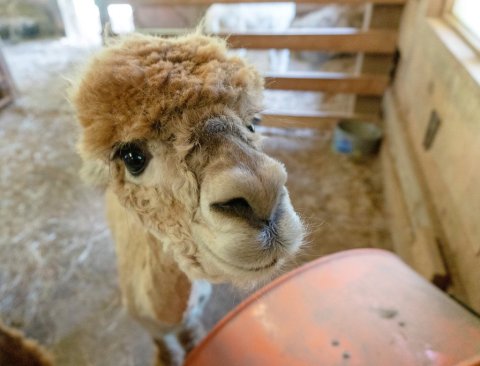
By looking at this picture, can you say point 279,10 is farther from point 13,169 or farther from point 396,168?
point 13,169

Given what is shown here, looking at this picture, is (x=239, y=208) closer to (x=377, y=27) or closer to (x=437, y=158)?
(x=437, y=158)

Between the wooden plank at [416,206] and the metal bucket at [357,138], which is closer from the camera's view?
the wooden plank at [416,206]

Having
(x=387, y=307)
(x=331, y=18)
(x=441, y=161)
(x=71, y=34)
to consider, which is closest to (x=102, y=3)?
(x=441, y=161)

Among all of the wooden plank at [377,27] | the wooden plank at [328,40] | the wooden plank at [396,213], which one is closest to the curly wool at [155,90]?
the wooden plank at [396,213]

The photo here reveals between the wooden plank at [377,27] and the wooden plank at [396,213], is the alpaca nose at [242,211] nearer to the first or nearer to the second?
the wooden plank at [396,213]

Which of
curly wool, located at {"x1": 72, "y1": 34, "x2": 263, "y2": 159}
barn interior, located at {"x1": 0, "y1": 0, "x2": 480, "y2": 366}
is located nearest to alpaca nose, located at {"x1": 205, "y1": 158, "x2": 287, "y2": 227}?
curly wool, located at {"x1": 72, "y1": 34, "x2": 263, "y2": 159}

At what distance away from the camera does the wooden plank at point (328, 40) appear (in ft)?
9.39

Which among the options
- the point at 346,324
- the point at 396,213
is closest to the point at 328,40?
the point at 396,213

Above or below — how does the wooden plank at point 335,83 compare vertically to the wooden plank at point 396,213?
above

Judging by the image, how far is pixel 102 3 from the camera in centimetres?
268

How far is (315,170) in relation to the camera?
3.02m

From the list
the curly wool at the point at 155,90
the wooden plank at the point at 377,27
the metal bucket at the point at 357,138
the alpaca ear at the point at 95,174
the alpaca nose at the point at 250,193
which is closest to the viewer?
the alpaca nose at the point at 250,193

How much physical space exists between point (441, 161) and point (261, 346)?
127 centimetres

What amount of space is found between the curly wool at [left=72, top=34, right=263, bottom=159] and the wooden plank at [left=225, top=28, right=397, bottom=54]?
201 centimetres
